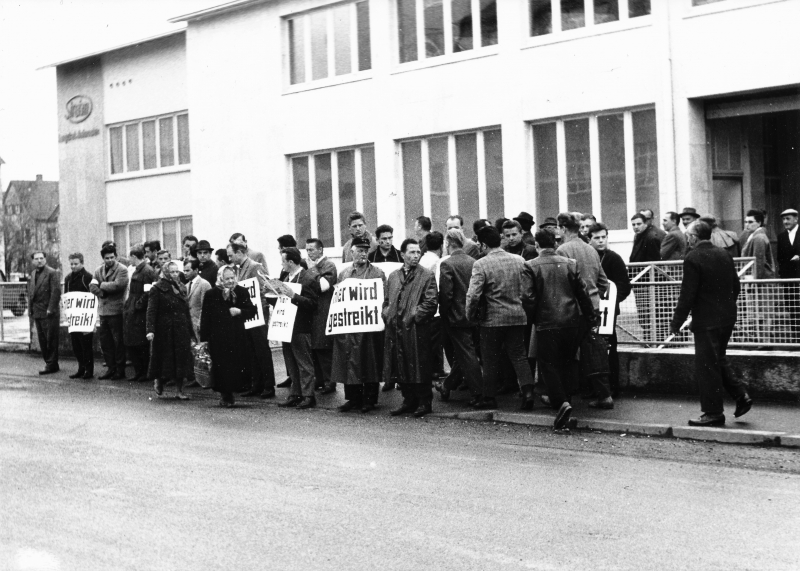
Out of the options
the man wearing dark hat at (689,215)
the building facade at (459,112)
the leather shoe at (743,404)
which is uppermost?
the building facade at (459,112)

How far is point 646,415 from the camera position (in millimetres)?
11766

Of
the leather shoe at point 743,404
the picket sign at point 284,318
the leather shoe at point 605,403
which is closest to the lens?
the leather shoe at point 743,404

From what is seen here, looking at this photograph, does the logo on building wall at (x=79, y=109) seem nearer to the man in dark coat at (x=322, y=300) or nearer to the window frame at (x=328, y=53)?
the window frame at (x=328, y=53)

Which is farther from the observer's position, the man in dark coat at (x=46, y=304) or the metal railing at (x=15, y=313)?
the metal railing at (x=15, y=313)

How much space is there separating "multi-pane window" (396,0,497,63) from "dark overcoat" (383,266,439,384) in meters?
10.5

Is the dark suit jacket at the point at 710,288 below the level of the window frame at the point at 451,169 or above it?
below

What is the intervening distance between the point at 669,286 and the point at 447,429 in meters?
3.62

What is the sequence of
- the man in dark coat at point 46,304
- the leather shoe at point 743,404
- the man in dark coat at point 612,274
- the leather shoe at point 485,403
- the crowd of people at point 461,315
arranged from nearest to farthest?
1. the leather shoe at point 743,404
2. the crowd of people at point 461,315
3. the leather shoe at point 485,403
4. the man in dark coat at point 612,274
5. the man in dark coat at point 46,304

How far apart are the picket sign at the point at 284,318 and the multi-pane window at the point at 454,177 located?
892 centimetres

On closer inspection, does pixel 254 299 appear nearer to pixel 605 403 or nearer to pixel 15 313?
pixel 605 403

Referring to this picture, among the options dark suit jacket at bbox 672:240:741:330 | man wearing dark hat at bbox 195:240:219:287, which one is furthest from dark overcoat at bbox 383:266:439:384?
man wearing dark hat at bbox 195:240:219:287

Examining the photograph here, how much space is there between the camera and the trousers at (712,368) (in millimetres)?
10883

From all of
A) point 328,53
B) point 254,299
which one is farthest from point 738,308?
point 328,53

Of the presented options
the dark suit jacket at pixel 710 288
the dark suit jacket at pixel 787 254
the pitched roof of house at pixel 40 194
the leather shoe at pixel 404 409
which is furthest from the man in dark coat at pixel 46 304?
the pitched roof of house at pixel 40 194
